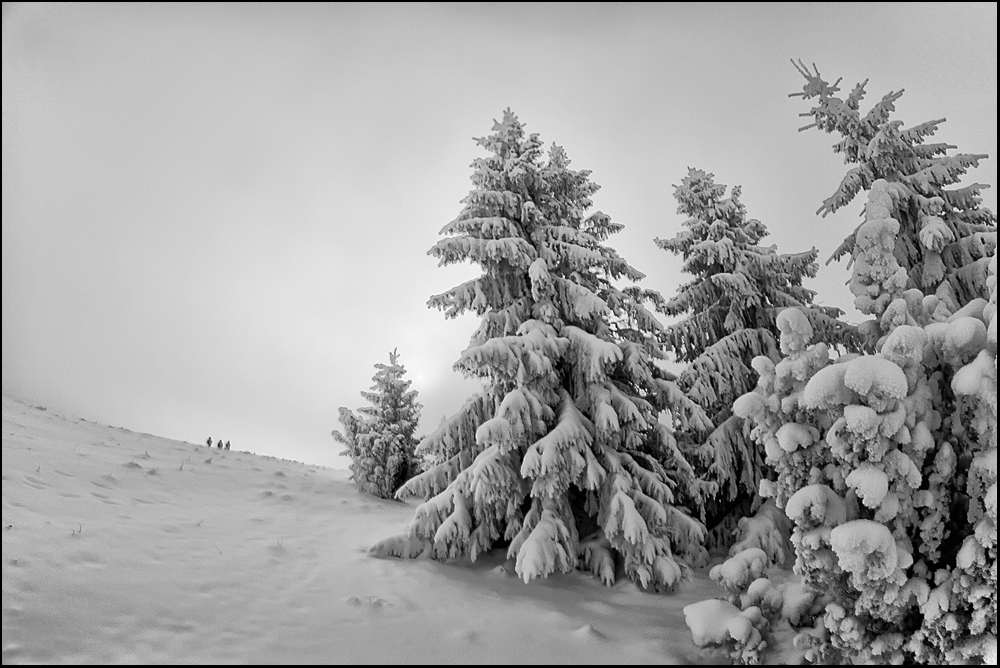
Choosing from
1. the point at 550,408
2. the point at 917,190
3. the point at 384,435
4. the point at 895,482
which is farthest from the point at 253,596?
the point at 917,190

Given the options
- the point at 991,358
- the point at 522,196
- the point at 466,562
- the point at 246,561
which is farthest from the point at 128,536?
the point at 991,358

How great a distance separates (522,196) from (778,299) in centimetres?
681

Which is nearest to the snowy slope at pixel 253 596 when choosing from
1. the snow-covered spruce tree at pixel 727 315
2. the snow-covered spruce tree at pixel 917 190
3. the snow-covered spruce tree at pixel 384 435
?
the snow-covered spruce tree at pixel 727 315

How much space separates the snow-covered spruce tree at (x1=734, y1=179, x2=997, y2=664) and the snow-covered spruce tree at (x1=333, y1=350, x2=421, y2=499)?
12.2 meters

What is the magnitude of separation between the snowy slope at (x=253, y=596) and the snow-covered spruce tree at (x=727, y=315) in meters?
3.04

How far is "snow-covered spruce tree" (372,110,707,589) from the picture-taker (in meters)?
8.12

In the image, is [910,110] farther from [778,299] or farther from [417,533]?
[417,533]

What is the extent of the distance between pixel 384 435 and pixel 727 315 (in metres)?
10.9

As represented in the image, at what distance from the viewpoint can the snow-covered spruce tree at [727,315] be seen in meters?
10.9

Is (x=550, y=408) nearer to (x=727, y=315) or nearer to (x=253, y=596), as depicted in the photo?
(x=253, y=596)

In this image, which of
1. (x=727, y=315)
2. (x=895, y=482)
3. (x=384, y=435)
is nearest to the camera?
(x=895, y=482)

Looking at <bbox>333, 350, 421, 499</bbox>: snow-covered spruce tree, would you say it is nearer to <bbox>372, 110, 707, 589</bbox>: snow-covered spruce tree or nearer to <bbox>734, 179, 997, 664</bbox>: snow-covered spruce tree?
<bbox>372, 110, 707, 589</bbox>: snow-covered spruce tree

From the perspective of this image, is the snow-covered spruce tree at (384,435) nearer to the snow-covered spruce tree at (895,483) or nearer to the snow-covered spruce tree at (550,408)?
the snow-covered spruce tree at (550,408)

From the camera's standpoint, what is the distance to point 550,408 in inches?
349
